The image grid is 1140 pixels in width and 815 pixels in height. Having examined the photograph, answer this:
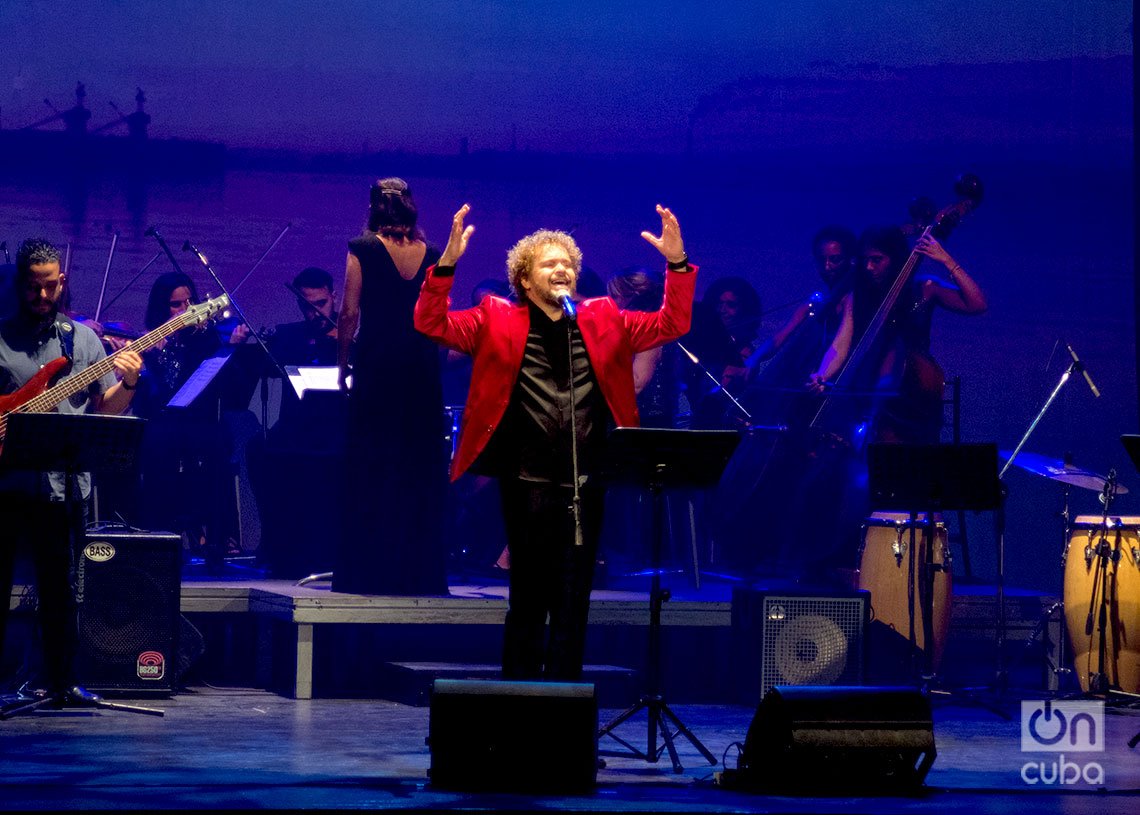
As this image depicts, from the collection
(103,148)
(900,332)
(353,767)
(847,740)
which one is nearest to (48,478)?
(353,767)

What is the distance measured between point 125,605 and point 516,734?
11.4 feet

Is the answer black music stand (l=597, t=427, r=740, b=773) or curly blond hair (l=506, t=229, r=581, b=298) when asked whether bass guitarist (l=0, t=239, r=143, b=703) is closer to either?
curly blond hair (l=506, t=229, r=581, b=298)

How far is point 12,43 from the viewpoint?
1154cm

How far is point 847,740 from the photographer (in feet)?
18.8

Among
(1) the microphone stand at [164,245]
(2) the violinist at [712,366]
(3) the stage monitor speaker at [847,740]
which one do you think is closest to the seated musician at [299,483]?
(1) the microphone stand at [164,245]

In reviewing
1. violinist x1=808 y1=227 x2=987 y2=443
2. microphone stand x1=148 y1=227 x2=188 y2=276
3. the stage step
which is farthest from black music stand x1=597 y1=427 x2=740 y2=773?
microphone stand x1=148 y1=227 x2=188 y2=276

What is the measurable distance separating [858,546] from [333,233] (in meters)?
4.76

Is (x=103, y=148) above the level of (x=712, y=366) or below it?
above

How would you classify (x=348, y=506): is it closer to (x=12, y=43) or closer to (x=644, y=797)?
(x=644, y=797)

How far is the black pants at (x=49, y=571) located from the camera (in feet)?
24.0

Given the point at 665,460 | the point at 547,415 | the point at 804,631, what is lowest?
the point at 804,631

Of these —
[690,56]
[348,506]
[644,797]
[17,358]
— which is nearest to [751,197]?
[690,56]

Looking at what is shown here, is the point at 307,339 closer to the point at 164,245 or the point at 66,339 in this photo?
the point at 164,245

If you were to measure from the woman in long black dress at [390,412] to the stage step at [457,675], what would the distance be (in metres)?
0.42
